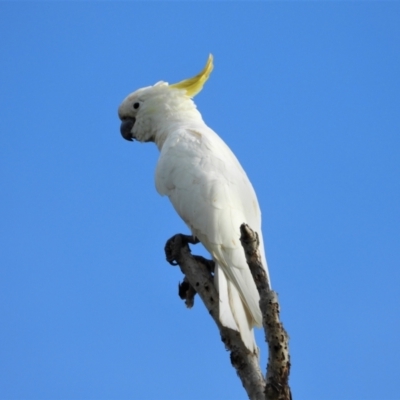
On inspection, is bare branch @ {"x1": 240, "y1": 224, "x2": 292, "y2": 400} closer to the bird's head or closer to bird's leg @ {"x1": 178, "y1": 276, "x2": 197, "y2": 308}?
bird's leg @ {"x1": 178, "y1": 276, "x2": 197, "y2": 308}

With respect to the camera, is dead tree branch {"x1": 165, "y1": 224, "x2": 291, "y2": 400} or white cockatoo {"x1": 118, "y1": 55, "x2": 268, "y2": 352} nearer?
dead tree branch {"x1": 165, "y1": 224, "x2": 291, "y2": 400}

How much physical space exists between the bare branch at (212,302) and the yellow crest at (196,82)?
1555 millimetres

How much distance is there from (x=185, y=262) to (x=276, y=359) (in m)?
1.36

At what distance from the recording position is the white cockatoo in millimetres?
3395

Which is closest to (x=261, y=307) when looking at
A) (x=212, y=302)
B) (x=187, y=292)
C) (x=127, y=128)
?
(x=212, y=302)

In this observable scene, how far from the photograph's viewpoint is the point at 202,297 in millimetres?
3430

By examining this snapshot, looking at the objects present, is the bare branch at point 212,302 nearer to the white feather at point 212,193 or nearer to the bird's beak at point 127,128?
the white feather at point 212,193

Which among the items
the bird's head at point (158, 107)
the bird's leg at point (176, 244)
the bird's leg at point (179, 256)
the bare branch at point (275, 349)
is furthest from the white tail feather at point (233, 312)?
the bird's head at point (158, 107)

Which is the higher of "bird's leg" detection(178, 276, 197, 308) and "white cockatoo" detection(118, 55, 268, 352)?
"white cockatoo" detection(118, 55, 268, 352)

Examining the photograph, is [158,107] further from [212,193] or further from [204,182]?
[212,193]

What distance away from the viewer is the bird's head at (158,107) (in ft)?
16.5

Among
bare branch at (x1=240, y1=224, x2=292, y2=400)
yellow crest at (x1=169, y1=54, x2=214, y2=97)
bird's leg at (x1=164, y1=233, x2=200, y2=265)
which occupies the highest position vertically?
yellow crest at (x1=169, y1=54, x2=214, y2=97)

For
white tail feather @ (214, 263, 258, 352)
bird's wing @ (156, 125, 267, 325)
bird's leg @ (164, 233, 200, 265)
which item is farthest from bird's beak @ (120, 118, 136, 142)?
white tail feather @ (214, 263, 258, 352)

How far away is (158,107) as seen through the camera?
16.6 ft
